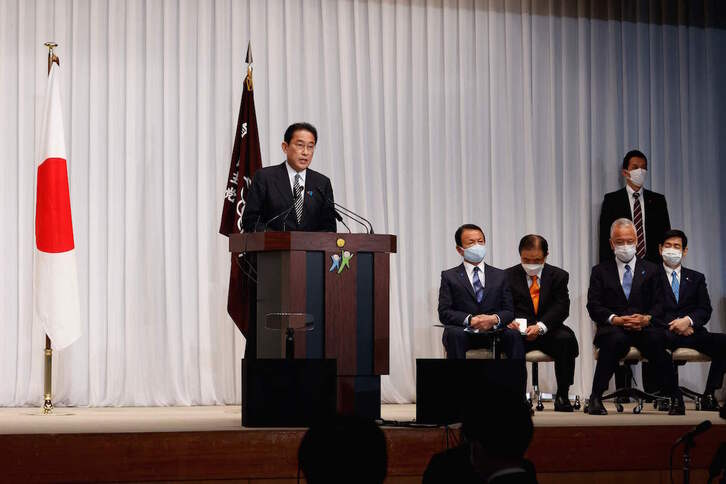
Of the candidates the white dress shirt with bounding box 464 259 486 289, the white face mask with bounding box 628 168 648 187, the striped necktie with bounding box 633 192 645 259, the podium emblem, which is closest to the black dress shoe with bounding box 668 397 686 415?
the white dress shirt with bounding box 464 259 486 289

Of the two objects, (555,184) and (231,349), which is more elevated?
(555,184)

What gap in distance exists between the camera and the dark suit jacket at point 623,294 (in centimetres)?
603

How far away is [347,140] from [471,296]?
5.44ft

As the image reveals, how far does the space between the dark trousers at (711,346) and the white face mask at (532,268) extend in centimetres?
84

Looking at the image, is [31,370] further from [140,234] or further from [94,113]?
[94,113]

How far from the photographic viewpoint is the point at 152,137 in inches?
265

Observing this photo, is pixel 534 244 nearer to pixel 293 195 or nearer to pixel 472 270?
pixel 472 270

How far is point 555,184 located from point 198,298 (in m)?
2.74

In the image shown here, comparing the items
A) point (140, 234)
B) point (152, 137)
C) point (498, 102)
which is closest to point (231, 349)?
point (140, 234)

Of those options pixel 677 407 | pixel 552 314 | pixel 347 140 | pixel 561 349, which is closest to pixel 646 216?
pixel 552 314

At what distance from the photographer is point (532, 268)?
624cm

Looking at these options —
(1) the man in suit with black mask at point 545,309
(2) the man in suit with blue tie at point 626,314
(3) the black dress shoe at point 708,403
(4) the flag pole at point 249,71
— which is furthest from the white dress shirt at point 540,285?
(4) the flag pole at point 249,71

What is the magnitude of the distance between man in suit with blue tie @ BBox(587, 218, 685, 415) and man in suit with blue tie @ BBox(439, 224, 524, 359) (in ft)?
1.60

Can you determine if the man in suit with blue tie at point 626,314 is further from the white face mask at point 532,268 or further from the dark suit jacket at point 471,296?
the dark suit jacket at point 471,296
